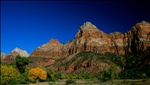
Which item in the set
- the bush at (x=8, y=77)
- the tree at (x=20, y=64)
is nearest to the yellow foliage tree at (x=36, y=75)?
the bush at (x=8, y=77)

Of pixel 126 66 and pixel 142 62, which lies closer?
pixel 142 62

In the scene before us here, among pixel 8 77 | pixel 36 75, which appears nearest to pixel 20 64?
pixel 36 75

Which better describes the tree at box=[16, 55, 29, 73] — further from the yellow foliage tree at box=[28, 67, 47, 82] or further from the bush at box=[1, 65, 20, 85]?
the bush at box=[1, 65, 20, 85]

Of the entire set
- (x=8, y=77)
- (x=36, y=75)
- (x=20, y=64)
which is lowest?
(x=8, y=77)

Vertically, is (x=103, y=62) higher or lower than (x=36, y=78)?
higher

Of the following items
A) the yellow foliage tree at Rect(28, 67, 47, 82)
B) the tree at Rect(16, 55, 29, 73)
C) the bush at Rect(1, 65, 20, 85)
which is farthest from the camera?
the tree at Rect(16, 55, 29, 73)

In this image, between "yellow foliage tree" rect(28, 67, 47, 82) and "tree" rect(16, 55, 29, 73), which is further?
"tree" rect(16, 55, 29, 73)

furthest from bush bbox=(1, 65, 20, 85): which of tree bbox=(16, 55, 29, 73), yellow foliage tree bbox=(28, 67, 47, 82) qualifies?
tree bbox=(16, 55, 29, 73)

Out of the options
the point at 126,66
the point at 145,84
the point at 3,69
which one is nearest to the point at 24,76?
the point at 3,69

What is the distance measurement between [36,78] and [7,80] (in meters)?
16.5

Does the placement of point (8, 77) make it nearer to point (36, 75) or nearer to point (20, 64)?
point (36, 75)

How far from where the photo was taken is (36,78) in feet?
354

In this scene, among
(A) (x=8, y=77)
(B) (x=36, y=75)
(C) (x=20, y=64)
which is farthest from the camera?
(C) (x=20, y=64)

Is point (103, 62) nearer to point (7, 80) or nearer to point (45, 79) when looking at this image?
point (45, 79)
